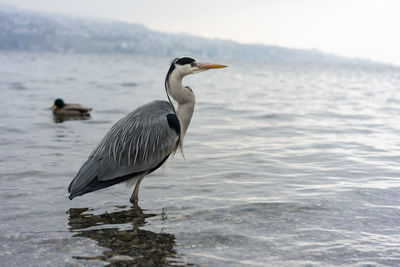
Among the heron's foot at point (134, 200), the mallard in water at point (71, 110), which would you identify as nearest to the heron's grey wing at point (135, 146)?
the heron's foot at point (134, 200)

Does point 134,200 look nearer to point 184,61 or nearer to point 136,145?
point 136,145

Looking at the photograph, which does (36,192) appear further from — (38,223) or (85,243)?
(85,243)

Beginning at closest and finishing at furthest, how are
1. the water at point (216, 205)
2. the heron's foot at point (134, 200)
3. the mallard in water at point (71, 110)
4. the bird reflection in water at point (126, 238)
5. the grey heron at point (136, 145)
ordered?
the bird reflection in water at point (126, 238), the water at point (216, 205), the grey heron at point (136, 145), the heron's foot at point (134, 200), the mallard in water at point (71, 110)

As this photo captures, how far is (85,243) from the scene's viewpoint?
557 centimetres

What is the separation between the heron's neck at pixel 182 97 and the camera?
7332mm

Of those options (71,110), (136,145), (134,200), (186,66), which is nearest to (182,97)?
(186,66)

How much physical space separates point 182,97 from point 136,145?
1201mm

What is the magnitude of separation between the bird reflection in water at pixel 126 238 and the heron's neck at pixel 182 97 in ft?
5.58

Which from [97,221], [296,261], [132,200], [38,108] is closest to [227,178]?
[132,200]

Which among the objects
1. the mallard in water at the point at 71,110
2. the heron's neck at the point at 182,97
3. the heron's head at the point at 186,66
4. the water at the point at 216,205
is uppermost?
the heron's head at the point at 186,66

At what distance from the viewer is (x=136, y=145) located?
22.4ft

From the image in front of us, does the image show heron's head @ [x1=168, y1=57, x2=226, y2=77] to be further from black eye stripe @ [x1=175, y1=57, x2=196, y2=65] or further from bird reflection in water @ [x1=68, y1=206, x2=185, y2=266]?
bird reflection in water @ [x1=68, y1=206, x2=185, y2=266]

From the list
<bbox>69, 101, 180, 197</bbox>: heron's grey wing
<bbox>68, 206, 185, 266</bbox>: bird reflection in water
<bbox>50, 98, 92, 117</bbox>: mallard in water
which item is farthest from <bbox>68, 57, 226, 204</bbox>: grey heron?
<bbox>50, 98, 92, 117</bbox>: mallard in water

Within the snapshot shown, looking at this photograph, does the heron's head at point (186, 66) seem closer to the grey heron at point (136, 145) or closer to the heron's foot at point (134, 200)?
the grey heron at point (136, 145)
